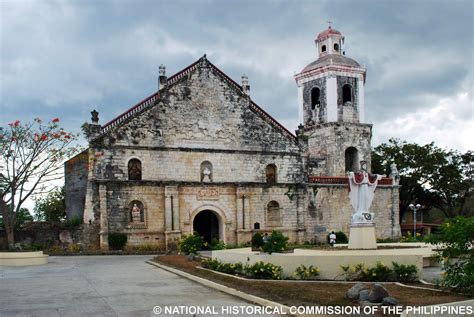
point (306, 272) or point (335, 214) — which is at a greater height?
point (335, 214)

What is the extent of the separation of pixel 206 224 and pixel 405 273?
73.7ft

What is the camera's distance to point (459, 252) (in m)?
11.6

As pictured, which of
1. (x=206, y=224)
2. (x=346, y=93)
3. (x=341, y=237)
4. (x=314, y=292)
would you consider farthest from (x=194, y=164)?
(x=314, y=292)

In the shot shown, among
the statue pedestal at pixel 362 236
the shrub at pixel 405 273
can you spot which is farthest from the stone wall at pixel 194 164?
the shrub at pixel 405 273

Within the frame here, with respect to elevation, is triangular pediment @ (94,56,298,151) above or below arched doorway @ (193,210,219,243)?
above

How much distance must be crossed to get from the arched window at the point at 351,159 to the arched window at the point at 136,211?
14875 mm

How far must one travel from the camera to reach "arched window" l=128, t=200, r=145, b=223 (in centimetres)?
3123

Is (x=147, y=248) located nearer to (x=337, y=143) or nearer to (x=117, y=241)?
(x=117, y=241)

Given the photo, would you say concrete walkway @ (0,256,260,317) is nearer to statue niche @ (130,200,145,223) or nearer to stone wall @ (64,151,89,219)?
statue niche @ (130,200,145,223)

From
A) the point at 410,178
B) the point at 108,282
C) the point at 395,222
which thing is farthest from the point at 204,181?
the point at 410,178

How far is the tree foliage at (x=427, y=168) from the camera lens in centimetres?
4581

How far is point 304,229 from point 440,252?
22488mm

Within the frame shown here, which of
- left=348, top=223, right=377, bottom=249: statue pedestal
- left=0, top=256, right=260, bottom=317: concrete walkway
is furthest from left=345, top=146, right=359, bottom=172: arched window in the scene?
left=0, top=256, right=260, bottom=317: concrete walkway

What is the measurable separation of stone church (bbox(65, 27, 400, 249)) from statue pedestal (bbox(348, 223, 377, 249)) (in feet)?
47.2
